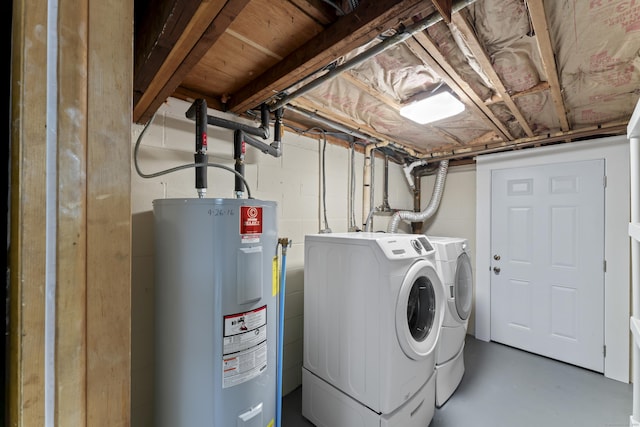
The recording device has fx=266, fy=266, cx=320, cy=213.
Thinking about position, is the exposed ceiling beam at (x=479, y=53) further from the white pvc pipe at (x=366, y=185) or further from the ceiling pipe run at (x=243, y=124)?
the white pvc pipe at (x=366, y=185)

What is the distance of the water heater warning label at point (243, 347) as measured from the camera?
3.73ft

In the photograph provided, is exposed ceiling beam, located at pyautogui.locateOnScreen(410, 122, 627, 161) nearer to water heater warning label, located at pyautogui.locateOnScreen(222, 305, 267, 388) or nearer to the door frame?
the door frame

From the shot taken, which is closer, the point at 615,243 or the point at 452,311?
the point at 452,311

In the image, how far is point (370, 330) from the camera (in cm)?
155

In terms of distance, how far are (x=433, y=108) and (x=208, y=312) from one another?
1.91 metres

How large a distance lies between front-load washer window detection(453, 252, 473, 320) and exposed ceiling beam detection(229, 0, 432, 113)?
2.04 metres

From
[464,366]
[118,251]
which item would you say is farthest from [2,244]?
[464,366]

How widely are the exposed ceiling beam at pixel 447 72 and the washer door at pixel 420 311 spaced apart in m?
1.11

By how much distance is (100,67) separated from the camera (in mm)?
528

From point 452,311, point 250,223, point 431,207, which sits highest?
point 431,207

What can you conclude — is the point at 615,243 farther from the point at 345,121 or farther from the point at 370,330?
the point at 345,121

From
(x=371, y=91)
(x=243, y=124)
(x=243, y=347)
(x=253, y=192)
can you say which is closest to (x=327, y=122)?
(x=371, y=91)

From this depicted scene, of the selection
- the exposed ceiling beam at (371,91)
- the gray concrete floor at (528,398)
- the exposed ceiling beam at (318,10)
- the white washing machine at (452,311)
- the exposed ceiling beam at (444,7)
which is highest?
the exposed ceiling beam at (318,10)

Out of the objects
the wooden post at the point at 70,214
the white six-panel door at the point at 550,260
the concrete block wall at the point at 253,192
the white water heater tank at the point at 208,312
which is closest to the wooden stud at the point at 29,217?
the wooden post at the point at 70,214
